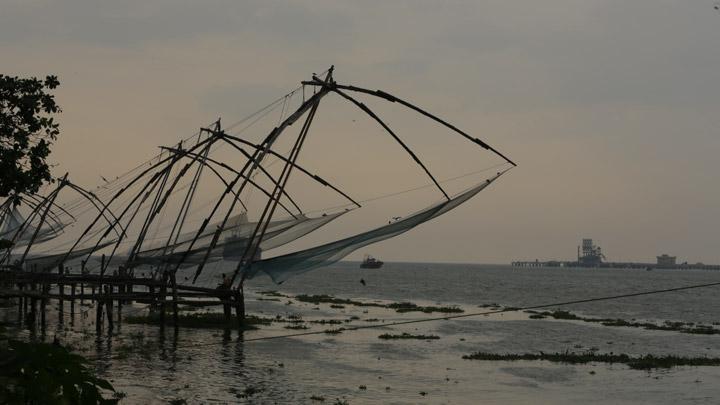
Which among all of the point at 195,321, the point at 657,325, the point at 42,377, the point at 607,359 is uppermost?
the point at 42,377

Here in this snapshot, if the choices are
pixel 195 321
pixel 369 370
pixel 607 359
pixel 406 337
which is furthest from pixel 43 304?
pixel 607 359

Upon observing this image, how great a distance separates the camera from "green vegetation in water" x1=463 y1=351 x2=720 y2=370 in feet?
71.3

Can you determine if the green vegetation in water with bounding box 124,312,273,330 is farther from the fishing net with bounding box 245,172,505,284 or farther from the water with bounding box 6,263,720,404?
the fishing net with bounding box 245,172,505,284

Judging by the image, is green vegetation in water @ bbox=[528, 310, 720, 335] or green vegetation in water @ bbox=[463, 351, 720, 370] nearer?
green vegetation in water @ bbox=[463, 351, 720, 370]

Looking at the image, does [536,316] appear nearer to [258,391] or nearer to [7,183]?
[258,391]

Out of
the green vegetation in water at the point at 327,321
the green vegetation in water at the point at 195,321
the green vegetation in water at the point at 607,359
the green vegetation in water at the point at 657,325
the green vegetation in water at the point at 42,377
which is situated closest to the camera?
the green vegetation in water at the point at 42,377

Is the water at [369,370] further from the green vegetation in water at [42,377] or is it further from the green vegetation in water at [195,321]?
the green vegetation in water at [42,377]

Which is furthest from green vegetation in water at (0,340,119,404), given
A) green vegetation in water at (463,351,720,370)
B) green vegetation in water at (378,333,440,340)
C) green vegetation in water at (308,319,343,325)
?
green vegetation in water at (308,319,343,325)

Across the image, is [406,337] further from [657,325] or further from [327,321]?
[657,325]

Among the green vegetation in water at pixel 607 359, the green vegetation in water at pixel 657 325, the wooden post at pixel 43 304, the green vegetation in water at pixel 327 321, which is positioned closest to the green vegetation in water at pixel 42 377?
the wooden post at pixel 43 304

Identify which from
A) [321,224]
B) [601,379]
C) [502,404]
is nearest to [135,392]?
[321,224]

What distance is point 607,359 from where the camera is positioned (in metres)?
22.3

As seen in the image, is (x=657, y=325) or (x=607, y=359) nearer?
(x=607, y=359)

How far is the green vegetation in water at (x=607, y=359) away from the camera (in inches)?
856
